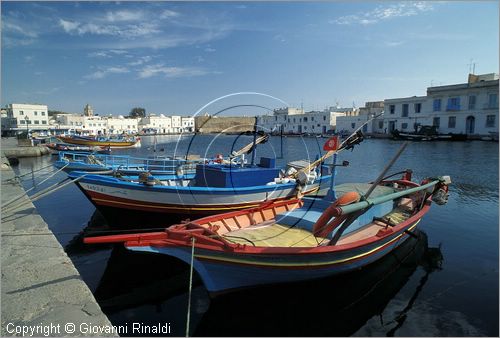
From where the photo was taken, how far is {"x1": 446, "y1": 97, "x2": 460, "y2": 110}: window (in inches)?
2398

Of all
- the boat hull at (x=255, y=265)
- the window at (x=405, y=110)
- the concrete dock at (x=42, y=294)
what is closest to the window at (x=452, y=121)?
the window at (x=405, y=110)

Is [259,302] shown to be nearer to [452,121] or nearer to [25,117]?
[452,121]

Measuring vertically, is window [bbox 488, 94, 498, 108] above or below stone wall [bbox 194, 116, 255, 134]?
above

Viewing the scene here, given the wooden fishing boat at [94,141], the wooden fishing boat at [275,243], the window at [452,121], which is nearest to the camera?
the wooden fishing boat at [275,243]

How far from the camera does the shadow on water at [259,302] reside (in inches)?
251

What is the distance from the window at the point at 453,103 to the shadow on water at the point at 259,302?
6543cm

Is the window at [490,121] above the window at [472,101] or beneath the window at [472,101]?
beneath

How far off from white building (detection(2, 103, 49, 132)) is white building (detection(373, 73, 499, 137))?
94.7 metres

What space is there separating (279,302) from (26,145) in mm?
55722

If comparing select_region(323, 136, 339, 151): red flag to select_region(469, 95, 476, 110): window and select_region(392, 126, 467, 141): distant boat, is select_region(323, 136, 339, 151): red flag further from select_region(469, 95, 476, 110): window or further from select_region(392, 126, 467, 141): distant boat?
select_region(469, 95, 476, 110): window

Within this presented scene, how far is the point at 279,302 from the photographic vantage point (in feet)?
23.0

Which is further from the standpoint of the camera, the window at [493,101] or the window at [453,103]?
the window at [453,103]

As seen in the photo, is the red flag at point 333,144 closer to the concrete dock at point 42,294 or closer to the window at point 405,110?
the concrete dock at point 42,294

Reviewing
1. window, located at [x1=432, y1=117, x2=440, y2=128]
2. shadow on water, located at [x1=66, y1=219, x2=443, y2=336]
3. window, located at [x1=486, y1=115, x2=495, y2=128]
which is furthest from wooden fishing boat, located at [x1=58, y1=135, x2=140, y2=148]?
window, located at [x1=486, y1=115, x2=495, y2=128]
